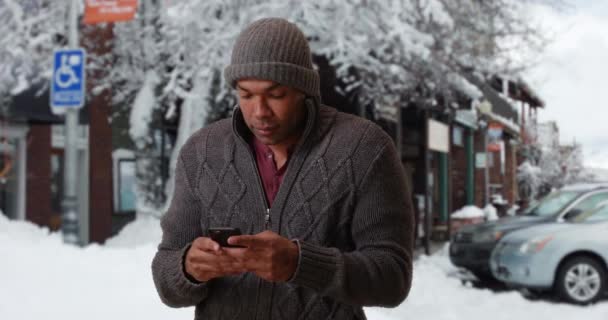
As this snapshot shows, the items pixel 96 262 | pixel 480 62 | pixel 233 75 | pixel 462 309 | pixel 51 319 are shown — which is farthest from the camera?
pixel 480 62

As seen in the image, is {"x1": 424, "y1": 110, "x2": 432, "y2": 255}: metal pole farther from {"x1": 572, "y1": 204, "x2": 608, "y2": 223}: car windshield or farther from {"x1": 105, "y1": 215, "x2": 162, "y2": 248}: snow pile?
{"x1": 105, "y1": 215, "x2": 162, "y2": 248}: snow pile

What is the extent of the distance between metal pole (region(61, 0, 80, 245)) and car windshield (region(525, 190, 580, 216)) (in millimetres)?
6422

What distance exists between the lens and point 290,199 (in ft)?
5.49

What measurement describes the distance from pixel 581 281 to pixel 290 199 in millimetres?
7615

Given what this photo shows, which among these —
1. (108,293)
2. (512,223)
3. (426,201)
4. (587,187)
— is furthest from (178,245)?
(426,201)

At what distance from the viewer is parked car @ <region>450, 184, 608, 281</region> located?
929 cm

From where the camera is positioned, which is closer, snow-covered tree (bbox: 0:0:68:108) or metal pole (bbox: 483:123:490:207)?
snow-covered tree (bbox: 0:0:68:108)

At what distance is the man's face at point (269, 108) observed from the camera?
1.63 metres

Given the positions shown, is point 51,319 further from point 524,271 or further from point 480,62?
point 480,62

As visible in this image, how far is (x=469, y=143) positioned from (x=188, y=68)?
12786mm

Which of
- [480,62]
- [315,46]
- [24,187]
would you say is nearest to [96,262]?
[315,46]

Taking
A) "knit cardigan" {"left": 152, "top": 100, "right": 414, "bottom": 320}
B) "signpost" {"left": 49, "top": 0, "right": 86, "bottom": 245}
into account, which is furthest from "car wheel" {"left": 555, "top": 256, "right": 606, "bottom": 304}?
"knit cardigan" {"left": 152, "top": 100, "right": 414, "bottom": 320}

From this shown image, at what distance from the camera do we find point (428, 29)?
964 cm

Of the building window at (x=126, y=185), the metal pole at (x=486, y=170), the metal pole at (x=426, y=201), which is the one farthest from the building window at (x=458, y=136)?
the building window at (x=126, y=185)
